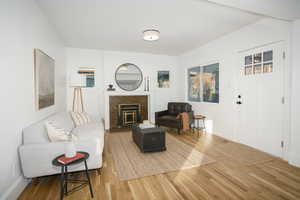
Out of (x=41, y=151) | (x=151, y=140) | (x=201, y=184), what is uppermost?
(x=41, y=151)

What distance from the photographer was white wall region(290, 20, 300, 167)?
7.94 feet

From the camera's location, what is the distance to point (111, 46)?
4.67m

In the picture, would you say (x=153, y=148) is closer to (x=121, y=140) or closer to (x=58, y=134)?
(x=121, y=140)

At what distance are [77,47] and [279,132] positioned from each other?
577 centimetres

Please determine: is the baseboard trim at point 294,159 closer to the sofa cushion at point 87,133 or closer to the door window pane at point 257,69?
the door window pane at point 257,69

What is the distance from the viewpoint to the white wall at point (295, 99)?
242cm

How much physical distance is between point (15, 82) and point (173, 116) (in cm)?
396

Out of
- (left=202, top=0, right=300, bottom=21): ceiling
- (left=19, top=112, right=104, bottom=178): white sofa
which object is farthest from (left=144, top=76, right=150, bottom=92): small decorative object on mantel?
(left=202, top=0, right=300, bottom=21): ceiling

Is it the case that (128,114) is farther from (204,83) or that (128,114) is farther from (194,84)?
(204,83)

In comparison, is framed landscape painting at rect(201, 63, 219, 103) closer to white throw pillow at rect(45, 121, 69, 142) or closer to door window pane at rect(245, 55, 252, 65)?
door window pane at rect(245, 55, 252, 65)

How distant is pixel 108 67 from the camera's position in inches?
204

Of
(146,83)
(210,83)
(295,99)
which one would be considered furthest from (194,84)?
(295,99)

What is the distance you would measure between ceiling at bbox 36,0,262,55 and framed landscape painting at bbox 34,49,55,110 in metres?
0.88

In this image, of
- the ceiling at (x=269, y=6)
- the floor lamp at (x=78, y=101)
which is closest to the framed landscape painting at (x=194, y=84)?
the ceiling at (x=269, y=6)
